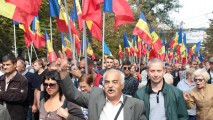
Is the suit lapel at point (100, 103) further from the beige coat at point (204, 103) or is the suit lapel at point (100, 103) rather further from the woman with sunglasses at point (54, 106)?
the beige coat at point (204, 103)

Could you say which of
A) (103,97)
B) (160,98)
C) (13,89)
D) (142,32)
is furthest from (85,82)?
(142,32)

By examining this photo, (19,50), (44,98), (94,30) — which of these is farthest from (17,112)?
(19,50)

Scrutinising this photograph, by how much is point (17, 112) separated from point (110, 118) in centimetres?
280

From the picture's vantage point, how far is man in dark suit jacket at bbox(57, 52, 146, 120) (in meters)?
4.35

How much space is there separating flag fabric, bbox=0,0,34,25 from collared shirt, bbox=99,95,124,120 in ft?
17.7

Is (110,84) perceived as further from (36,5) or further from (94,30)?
(94,30)

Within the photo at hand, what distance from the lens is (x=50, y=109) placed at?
16.2 feet

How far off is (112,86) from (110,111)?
10.2 inches

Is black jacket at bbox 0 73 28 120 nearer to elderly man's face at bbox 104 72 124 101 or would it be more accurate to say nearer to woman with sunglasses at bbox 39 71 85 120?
woman with sunglasses at bbox 39 71 85 120

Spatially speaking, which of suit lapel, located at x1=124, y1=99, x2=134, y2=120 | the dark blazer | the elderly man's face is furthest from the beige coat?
the elderly man's face

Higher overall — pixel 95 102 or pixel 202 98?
pixel 95 102

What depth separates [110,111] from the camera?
14.4 feet

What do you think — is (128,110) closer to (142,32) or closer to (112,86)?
(112,86)

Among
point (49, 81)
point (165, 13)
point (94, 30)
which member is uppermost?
point (165, 13)
